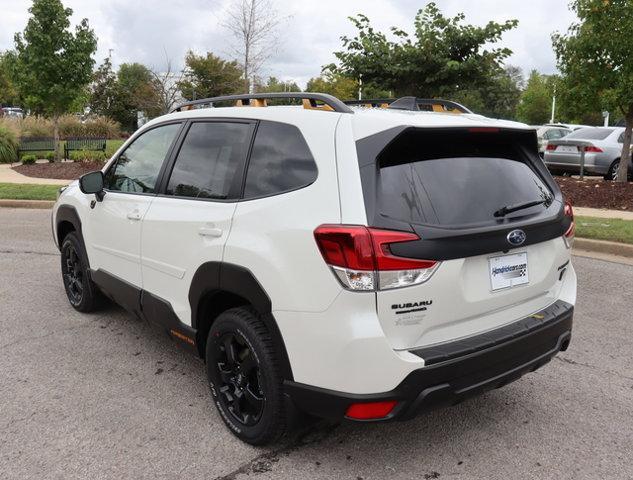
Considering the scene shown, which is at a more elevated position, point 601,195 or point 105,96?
point 105,96

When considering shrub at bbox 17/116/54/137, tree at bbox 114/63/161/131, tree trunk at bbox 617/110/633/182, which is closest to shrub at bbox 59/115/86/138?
shrub at bbox 17/116/54/137

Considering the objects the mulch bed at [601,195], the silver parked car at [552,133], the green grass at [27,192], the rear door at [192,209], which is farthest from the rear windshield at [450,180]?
the silver parked car at [552,133]

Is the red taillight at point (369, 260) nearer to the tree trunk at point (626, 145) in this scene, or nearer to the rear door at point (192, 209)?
the rear door at point (192, 209)

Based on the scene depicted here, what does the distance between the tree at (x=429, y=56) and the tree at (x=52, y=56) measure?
8483 mm

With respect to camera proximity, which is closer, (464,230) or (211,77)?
(464,230)

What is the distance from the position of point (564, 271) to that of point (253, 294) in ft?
5.84

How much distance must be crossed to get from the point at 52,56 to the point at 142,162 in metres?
16.0

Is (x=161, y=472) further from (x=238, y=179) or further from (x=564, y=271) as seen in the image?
(x=564, y=271)

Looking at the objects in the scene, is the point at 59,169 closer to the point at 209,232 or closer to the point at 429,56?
the point at 429,56

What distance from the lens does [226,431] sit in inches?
126

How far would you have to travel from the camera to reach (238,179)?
3.08m

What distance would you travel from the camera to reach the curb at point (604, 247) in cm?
740

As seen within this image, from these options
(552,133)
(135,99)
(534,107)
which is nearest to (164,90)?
(135,99)

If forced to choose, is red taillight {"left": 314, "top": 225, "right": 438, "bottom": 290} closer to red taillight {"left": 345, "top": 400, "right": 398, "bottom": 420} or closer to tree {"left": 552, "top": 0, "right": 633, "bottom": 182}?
red taillight {"left": 345, "top": 400, "right": 398, "bottom": 420}
